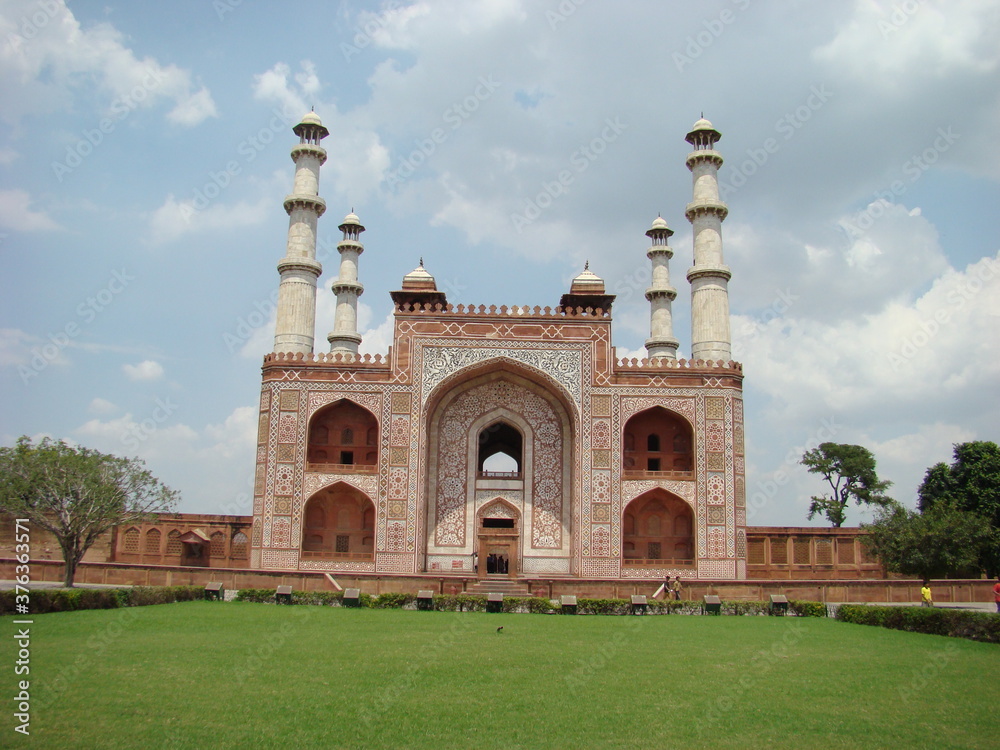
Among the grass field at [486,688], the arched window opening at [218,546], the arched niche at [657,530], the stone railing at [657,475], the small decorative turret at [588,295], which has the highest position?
the small decorative turret at [588,295]

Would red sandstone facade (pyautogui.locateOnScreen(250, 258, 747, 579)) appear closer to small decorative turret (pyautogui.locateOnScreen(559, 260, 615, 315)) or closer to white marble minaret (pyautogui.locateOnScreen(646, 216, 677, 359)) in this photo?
small decorative turret (pyautogui.locateOnScreen(559, 260, 615, 315))

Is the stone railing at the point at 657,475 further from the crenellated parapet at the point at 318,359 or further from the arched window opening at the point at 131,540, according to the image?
the arched window opening at the point at 131,540

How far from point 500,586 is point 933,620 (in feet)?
33.4

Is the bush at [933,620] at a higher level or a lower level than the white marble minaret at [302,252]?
lower

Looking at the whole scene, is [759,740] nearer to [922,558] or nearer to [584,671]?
[584,671]

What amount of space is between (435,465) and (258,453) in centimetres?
501

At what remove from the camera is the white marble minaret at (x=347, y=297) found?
32.3m

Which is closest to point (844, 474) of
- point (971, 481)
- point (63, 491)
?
point (971, 481)

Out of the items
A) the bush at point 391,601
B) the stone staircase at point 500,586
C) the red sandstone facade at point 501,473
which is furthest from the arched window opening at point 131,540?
the bush at point 391,601

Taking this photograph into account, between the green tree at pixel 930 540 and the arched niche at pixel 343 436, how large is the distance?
45.9 feet

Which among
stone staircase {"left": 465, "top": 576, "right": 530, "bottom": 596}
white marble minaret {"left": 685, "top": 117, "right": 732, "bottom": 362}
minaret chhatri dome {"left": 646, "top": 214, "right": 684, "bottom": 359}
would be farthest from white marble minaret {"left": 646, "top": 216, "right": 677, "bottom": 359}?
stone staircase {"left": 465, "top": 576, "right": 530, "bottom": 596}

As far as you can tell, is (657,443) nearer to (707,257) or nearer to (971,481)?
(707,257)

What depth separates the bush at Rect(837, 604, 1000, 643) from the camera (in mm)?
12625

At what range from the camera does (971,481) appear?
27594 millimetres
